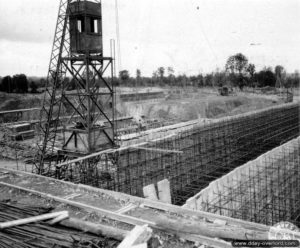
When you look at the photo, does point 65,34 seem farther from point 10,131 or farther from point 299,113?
point 299,113

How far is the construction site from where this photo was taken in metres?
6.40

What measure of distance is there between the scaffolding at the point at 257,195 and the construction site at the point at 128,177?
0.19ft

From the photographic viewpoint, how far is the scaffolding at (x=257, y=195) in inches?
499

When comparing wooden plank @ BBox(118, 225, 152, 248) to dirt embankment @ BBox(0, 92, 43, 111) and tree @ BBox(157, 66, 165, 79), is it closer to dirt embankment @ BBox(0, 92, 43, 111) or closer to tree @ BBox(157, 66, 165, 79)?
dirt embankment @ BBox(0, 92, 43, 111)

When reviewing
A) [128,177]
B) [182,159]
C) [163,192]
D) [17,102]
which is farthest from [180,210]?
[17,102]

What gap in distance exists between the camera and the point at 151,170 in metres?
17.5

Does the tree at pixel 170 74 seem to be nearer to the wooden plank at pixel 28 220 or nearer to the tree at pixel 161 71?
the tree at pixel 161 71

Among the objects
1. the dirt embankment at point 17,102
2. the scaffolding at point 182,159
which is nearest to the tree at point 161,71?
the dirt embankment at point 17,102

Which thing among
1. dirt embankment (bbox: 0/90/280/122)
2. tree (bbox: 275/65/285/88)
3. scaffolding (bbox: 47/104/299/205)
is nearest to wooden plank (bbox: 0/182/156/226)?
scaffolding (bbox: 47/104/299/205)

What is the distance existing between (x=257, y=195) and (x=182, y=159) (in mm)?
5302

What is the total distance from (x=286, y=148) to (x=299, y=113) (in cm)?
1804

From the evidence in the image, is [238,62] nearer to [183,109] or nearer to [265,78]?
[265,78]

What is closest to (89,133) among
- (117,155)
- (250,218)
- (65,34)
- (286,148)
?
(117,155)

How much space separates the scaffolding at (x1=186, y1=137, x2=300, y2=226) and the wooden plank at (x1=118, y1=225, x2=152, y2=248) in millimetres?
4942
